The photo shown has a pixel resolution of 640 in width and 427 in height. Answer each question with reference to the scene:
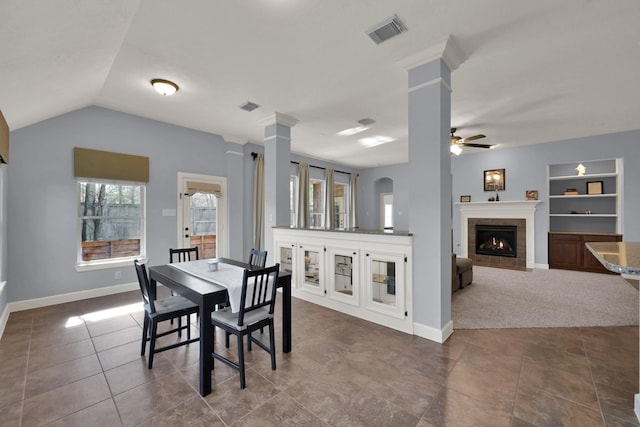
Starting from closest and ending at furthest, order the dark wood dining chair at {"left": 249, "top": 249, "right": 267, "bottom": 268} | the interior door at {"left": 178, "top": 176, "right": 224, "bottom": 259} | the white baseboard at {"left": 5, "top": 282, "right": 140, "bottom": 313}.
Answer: the dark wood dining chair at {"left": 249, "top": 249, "right": 267, "bottom": 268}, the white baseboard at {"left": 5, "top": 282, "right": 140, "bottom": 313}, the interior door at {"left": 178, "top": 176, "right": 224, "bottom": 259}

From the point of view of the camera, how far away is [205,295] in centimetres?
201

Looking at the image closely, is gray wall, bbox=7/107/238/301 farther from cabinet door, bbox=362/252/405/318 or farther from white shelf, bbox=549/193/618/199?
white shelf, bbox=549/193/618/199

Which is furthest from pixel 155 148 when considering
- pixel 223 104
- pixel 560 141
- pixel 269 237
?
pixel 560 141

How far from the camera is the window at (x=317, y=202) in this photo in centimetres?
805

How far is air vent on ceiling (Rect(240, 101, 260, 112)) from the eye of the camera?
402cm

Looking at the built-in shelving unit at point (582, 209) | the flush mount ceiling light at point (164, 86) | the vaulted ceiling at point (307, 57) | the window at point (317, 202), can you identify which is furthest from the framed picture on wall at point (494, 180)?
the flush mount ceiling light at point (164, 86)

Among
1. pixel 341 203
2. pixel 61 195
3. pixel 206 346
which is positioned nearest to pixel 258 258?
pixel 206 346

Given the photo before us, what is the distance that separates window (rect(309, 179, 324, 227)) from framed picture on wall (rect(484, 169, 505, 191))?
4.33 m

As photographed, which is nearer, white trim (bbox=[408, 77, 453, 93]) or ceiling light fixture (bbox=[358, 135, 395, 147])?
white trim (bbox=[408, 77, 453, 93])

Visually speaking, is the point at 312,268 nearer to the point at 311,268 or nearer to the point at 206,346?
the point at 311,268

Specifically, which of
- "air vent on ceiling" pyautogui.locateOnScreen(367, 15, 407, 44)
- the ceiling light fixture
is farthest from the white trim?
the ceiling light fixture

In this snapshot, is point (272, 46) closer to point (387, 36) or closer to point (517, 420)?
point (387, 36)

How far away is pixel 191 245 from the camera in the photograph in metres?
5.20

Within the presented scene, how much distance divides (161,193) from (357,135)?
3.88 meters
